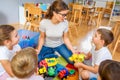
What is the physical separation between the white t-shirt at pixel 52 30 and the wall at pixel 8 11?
224 cm

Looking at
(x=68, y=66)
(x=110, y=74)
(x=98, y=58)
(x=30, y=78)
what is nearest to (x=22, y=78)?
(x=30, y=78)

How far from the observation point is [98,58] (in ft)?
4.39

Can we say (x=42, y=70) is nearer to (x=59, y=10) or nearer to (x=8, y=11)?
(x=59, y=10)

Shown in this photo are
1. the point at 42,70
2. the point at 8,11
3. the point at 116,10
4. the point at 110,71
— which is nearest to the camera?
the point at 110,71

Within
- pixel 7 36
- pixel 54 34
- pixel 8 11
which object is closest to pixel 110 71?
pixel 7 36

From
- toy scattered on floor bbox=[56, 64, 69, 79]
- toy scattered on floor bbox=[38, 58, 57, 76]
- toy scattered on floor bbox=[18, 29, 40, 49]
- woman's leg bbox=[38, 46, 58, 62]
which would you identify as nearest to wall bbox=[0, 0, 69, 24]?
toy scattered on floor bbox=[18, 29, 40, 49]

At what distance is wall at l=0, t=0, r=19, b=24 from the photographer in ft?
12.0

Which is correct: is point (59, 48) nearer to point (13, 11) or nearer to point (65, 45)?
point (65, 45)

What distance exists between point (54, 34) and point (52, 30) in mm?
53

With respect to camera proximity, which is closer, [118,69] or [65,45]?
[118,69]

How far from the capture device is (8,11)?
12.4 ft

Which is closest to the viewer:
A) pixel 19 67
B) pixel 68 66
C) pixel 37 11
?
pixel 19 67

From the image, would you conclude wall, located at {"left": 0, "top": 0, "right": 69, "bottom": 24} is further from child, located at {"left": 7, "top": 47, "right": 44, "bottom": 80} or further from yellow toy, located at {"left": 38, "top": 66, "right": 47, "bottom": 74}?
child, located at {"left": 7, "top": 47, "right": 44, "bottom": 80}

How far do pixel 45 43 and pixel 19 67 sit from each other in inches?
40.3
